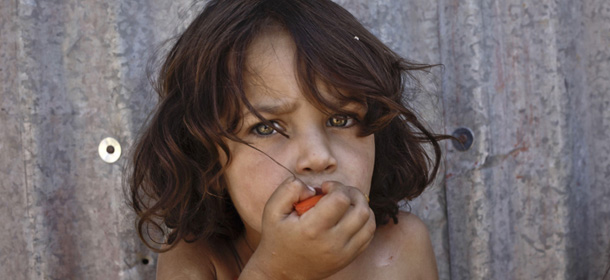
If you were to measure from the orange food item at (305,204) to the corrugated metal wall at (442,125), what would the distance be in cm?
82

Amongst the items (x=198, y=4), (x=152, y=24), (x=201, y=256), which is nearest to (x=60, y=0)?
(x=152, y=24)

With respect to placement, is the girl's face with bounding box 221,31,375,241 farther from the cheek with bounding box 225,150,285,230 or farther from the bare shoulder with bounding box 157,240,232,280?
the bare shoulder with bounding box 157,240,232,280

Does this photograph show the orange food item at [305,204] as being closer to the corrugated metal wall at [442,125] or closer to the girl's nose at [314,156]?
the girl's nose at [314,156]

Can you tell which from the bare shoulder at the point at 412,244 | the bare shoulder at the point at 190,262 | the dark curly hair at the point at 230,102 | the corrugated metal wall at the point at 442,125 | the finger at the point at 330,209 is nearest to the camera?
the finger at the point at 330,209

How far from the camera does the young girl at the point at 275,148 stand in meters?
1.33

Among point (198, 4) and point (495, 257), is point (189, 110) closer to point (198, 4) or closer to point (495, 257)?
point (198, 4)

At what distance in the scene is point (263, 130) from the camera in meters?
1.51

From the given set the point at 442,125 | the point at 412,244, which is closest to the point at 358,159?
the point at 412,244

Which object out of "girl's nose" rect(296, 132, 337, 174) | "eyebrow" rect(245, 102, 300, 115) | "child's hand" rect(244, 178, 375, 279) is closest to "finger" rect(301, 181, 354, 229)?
"child's hand" rect(244, 178, 375, 279)

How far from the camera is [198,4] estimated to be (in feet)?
6.42

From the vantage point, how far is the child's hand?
1.28 meters

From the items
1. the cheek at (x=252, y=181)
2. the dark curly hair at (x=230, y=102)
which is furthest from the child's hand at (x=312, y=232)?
the dark curly hair at (x=230, y=102)

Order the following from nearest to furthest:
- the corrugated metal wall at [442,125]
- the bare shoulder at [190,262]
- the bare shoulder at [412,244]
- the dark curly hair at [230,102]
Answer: the dark curly hair at [230,102]
the bare shoulder at [190,262]
the bare shoulder at [412,244]
the corrugated metal wall at [442,125]

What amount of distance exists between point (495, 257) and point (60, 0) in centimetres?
152
